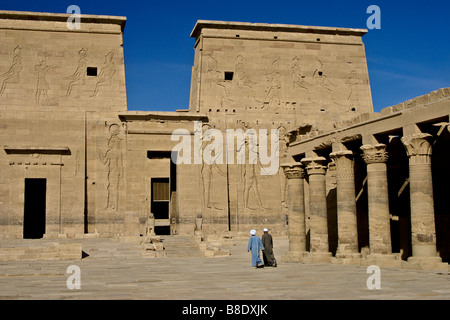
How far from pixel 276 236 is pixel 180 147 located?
20.8 feet

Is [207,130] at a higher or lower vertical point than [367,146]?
higher

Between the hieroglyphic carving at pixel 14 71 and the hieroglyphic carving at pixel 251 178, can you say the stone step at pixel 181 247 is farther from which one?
the hieroglyphic carving at pixel 14 71

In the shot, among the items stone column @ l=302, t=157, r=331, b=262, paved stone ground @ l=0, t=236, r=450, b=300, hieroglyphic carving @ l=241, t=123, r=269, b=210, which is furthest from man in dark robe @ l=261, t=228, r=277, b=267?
hieroglyphic carving @ l=241, t=123, r=269, b=210

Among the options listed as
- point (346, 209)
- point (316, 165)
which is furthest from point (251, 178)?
point (346, 209)

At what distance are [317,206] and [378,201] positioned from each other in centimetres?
267

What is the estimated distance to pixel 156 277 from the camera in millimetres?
12742

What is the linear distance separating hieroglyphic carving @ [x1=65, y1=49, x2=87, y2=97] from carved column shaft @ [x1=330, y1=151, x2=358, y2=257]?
16339 millimetres

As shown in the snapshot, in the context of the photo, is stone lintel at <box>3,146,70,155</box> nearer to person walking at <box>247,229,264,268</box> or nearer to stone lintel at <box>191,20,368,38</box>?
stone lintel at <box>191,20,368,38</box>

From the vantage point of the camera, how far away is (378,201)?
47.4 ft

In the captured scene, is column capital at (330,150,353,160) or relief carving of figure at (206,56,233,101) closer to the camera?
column capital at (330,150,353,160)

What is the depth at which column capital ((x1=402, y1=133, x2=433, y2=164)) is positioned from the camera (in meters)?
13.0

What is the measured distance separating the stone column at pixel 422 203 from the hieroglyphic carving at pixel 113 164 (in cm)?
1701
